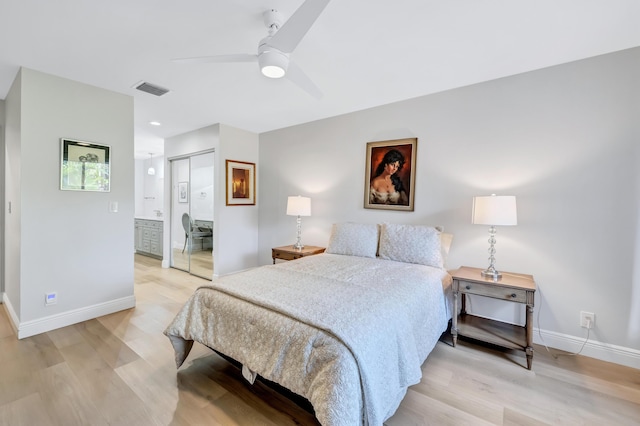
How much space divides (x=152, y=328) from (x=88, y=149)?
6.34ft

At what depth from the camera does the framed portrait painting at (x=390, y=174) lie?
316 cm

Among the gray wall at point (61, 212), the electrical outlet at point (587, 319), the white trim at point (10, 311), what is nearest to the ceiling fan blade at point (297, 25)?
the gray wall at point (61, 212)

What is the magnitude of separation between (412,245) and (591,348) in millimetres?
1602

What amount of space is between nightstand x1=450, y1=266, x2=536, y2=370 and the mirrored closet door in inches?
140

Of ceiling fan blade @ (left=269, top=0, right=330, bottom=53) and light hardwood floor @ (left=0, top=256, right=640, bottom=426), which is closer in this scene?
ceiling fan blade @ (left=269, top=0, right=330, bottom=53)

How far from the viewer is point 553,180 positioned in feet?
7.93

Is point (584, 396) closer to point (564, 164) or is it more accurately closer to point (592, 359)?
point (592, 359)

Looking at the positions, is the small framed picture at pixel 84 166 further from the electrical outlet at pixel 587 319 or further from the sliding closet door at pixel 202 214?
the electrical outlet at pixel 587 319

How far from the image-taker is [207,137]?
14.2 ft

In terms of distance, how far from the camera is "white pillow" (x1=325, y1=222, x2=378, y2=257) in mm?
3057

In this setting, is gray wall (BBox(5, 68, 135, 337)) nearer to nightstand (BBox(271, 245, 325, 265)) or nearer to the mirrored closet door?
the mirrored closet door

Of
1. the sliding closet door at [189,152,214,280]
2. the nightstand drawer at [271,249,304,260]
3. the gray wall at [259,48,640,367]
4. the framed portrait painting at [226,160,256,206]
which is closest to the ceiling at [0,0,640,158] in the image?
the gray wall at [259,48,640,367]

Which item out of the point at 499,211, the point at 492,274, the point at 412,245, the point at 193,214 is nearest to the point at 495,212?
the point at 499,211

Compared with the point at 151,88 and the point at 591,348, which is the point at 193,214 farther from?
the point at 591,348
